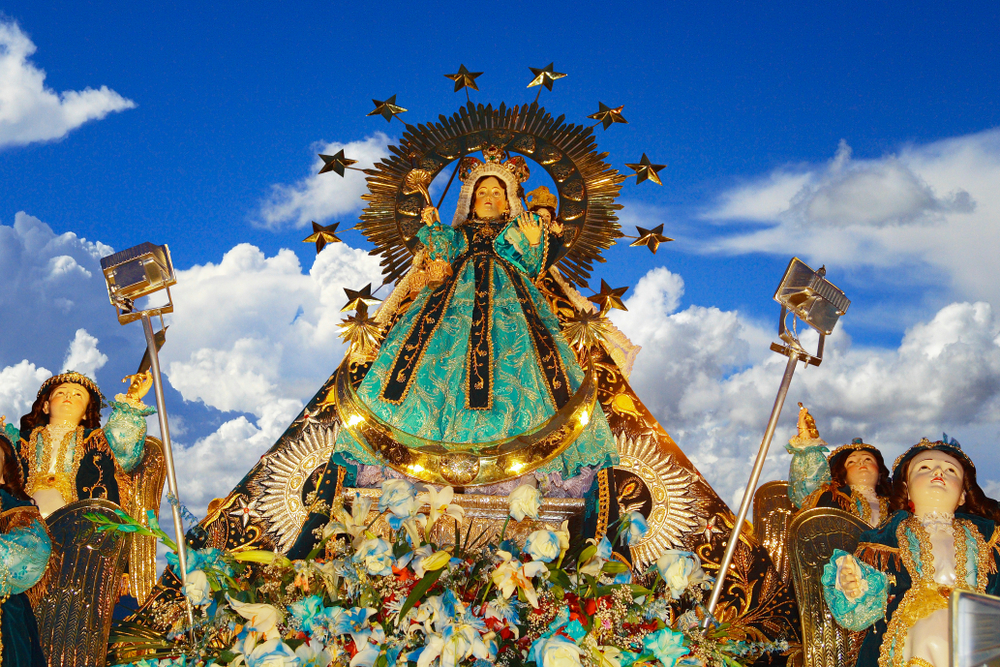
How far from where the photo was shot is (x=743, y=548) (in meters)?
7.19

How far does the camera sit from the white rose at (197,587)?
318 cm

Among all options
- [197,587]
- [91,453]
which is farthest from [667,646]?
[91,453]

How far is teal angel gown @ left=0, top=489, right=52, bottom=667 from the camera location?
4.63 metres

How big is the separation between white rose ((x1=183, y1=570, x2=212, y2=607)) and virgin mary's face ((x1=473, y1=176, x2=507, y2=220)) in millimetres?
5438

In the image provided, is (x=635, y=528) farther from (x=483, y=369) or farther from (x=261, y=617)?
(x=483, y=369)

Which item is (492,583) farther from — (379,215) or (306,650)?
(379,215)

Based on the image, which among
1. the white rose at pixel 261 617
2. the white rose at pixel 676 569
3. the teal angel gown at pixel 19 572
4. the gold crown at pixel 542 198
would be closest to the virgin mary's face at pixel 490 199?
the gold crown at pixel 542 198

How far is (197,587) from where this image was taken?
3195 mm

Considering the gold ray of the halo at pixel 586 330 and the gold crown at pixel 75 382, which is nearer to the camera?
the gold crown at pixel 75 382

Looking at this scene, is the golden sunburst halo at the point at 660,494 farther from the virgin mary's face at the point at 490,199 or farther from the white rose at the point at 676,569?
the white rose at the point at 676,569

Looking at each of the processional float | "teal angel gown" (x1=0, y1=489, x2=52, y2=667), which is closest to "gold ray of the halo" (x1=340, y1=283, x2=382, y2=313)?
the processional float

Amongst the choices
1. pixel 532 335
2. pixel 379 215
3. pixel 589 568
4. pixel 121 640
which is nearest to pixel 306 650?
pixel 589 568

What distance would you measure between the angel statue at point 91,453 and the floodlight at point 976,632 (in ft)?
17.8

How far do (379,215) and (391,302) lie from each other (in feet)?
3.71
